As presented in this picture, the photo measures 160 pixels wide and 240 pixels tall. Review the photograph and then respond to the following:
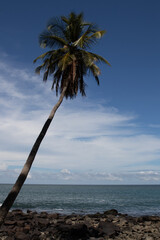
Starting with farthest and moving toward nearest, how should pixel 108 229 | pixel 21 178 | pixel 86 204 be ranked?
pixel 86 204
pixel 108 229
pixel 21 178

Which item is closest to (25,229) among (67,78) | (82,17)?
(67,78)

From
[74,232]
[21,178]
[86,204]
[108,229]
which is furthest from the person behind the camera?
[86,204]

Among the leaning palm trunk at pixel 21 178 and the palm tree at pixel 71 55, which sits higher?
the palm tree at pixel 71 55

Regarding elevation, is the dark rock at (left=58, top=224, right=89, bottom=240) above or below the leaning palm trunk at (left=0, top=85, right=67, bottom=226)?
below

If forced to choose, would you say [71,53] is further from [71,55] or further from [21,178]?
[21,178]

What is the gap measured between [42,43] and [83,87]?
386 cm

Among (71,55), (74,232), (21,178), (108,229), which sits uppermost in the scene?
(71,55)

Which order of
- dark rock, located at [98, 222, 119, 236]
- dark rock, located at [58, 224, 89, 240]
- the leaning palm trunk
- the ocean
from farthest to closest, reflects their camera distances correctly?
the ocean
dark rock, located at [98, 222, 119, 236]
dark rock, located at [58, 224, 89, 240]
the leaning palm trunk

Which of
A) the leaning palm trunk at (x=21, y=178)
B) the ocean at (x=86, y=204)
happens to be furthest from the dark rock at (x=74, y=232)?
the ocean at (x=86, y=204)

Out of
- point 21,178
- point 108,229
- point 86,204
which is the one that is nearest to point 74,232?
point 108,229

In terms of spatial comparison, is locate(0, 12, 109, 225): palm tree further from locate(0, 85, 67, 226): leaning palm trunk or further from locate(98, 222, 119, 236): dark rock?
locate(98, 222, 119, 236): dark rock

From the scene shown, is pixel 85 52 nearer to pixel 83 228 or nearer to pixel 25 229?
pixel 83 228

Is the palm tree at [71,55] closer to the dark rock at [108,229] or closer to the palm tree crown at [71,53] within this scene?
the palm tree crown at [71,53]

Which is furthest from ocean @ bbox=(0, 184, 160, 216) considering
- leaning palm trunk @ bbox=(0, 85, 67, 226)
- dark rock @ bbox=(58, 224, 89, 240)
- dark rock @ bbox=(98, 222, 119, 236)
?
leaning palm trunk @ bbox=(0, 85, 67, 226)
